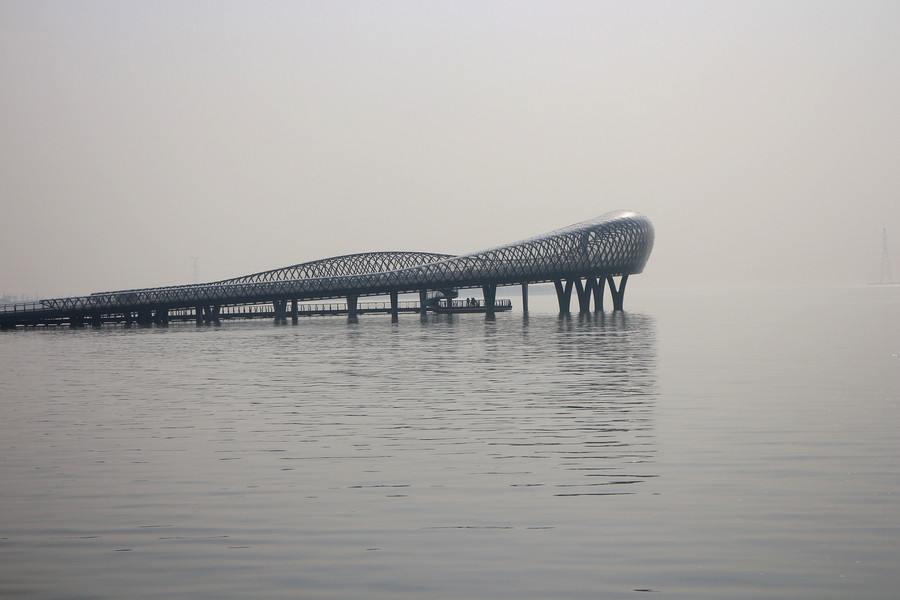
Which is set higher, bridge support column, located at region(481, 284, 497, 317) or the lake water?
bridge support column, located at region(481, 284, 497, 317)

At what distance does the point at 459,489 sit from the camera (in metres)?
20.2

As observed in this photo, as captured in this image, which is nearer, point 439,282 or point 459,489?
point 459,489

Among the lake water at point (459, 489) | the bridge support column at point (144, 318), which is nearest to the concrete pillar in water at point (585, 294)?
the bridge support column at point (144, 318)

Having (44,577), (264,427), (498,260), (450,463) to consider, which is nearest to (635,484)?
(450,463)

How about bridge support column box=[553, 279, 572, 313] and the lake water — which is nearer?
the lake water

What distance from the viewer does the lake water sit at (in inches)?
551

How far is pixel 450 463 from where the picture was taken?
23375mm

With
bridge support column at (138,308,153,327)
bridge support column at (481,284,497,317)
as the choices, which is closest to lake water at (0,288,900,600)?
bridge support column at (481,284,497,317)

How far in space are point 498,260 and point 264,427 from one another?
133390mm

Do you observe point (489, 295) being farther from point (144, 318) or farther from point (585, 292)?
point (144, 318)

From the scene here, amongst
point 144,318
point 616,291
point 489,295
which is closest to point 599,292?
point 616,291

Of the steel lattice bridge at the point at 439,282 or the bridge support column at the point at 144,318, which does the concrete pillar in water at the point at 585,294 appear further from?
the bridge support column at the point at 144,318

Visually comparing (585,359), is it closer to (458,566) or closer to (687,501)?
(687,501)

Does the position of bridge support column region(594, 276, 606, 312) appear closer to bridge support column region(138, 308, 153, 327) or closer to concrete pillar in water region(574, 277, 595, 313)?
concrete pillar in water region(574, 277, 595, 313)
